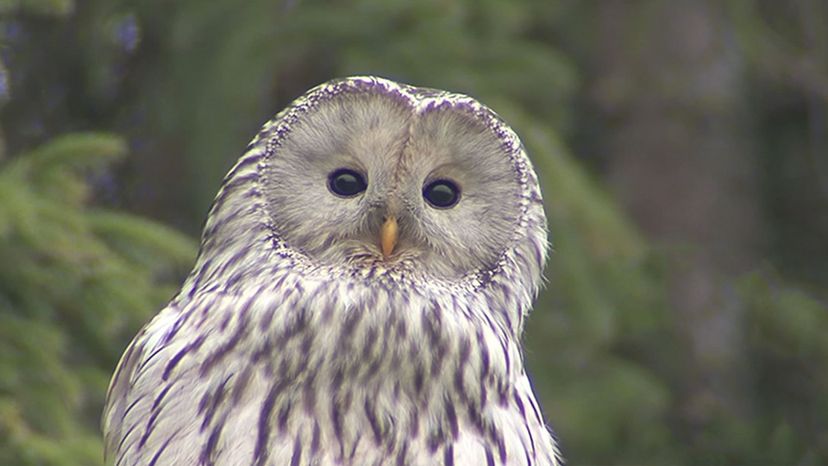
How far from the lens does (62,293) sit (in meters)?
3.93

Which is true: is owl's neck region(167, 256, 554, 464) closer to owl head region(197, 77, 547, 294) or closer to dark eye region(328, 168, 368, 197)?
owl head region(197, 77, 547, 294)

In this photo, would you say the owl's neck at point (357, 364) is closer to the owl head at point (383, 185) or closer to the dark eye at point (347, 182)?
the owl head at point (383, 185)

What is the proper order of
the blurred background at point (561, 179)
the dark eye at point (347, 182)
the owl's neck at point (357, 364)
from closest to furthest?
1. the owl's neck at point (357, 364)
2. the dark eye at point (347, 182)
3. the blurred background at point (561, 179)

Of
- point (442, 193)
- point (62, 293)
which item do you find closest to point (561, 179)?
point (62, 293)

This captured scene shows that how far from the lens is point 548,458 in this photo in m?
3.19

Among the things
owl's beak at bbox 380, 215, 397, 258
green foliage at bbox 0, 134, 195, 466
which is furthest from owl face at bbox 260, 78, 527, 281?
green foliage at bbox 0, 134, 195, 466

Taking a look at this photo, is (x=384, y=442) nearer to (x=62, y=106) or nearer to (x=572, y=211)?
(x=572, y=211)

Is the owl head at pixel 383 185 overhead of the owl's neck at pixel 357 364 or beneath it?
overhead

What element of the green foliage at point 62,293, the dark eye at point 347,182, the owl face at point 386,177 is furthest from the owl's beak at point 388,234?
the green foliage at point 62,293

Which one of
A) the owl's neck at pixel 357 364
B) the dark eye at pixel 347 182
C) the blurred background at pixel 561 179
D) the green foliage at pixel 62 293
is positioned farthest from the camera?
the blurred background at pixel 561 179

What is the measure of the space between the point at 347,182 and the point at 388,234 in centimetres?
16

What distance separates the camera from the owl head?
3.06 m

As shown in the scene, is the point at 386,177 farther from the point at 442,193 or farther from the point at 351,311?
the point at 351,311

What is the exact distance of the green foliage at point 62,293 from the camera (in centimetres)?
372
